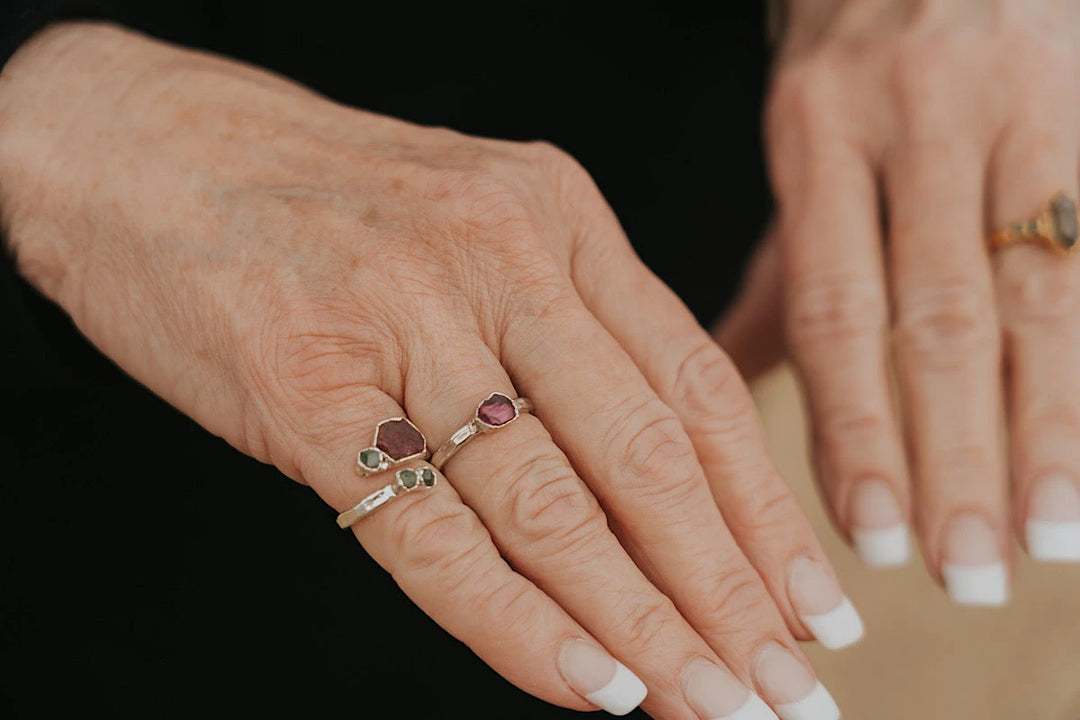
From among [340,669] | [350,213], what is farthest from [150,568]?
[350,213]

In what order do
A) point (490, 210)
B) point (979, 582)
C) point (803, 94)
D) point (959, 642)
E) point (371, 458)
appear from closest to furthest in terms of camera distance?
point (371, 458) → point (490, 210) → point (979, 582) → point (803, 94) → point (959, 642)

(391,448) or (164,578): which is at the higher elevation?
(391,448)

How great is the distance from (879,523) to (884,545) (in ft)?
0.10

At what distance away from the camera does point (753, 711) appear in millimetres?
852

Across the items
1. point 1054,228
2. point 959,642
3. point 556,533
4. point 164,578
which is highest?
point 1054,228

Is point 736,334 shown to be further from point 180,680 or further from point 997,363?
point 180,680

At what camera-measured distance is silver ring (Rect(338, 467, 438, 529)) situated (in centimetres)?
81

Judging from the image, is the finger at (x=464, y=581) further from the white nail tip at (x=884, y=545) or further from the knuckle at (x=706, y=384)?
the white nail tip at (x=884, y=545)

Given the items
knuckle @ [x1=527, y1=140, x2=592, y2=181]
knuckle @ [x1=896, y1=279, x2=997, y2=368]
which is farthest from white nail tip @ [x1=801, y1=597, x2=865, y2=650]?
knuckle @ [x1=527, y1=140, x2=592, y2=181]

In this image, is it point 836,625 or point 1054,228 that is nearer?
point 836,625

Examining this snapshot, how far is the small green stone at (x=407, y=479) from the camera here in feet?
2.67

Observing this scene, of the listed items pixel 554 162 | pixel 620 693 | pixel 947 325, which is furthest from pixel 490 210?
pixel 947 325

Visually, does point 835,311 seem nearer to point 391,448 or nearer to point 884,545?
point 884,545

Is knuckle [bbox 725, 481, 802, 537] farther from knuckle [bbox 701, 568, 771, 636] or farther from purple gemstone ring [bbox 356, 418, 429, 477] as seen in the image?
purple gemstone ring [bbox 356, 418, 429, 477]
